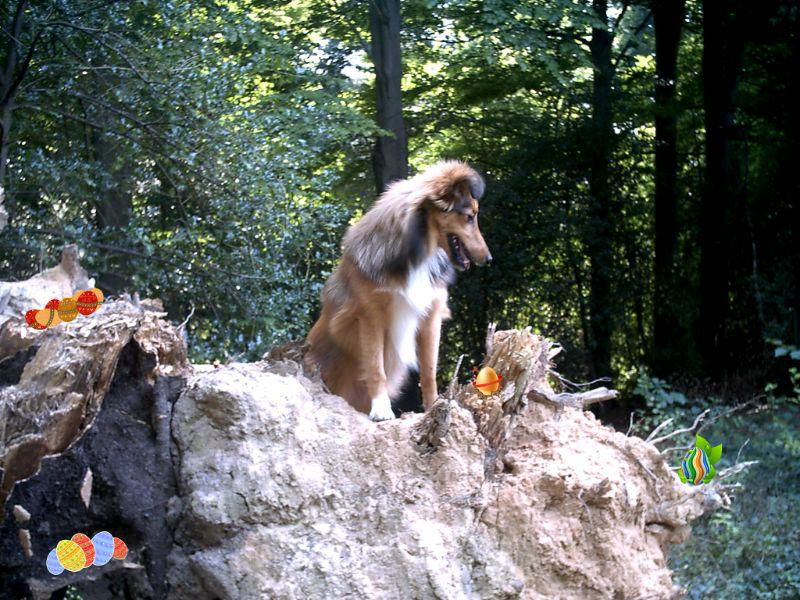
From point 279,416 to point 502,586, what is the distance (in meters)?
1.10

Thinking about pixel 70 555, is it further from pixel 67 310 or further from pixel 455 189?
pixel 455 189

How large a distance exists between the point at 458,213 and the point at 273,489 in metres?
1.99

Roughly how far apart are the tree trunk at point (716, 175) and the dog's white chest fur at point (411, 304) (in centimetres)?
736

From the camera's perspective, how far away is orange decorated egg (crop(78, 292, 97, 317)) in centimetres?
364

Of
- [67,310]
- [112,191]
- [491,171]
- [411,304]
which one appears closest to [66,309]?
[67,310]

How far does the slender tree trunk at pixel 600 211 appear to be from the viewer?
1194cm

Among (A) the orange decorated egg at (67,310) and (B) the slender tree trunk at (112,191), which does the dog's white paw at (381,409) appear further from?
(B) the slender tree trunk at (112,191)

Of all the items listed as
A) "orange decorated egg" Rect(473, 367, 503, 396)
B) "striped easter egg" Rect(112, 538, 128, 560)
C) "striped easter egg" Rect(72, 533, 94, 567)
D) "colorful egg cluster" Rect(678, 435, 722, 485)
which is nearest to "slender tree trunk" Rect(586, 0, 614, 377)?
"colorful egg cluster" Rect(678, 435, 722, 485)

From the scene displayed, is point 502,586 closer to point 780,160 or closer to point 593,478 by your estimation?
point 593,478

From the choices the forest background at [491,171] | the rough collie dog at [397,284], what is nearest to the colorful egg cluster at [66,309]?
the rough collie dog at [397,284]

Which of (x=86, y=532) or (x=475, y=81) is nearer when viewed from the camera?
(x=86, y=532)

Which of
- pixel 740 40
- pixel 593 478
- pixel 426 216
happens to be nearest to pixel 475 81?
pixel 740 40

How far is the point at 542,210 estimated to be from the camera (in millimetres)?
11945

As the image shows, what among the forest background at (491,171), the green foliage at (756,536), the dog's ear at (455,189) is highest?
the dog's ear at (455,189)
